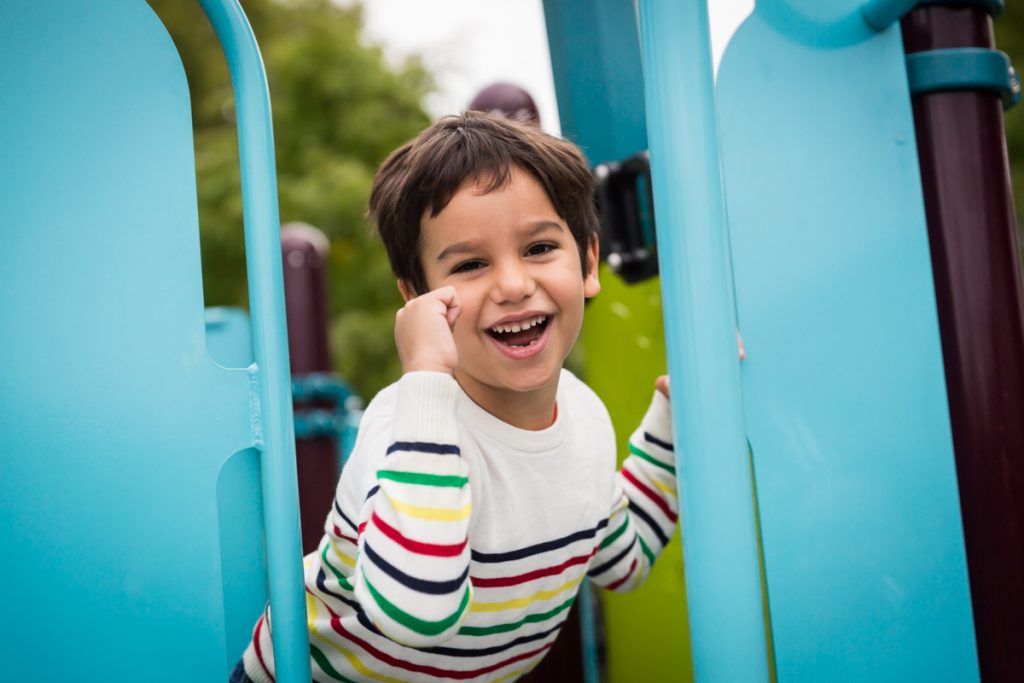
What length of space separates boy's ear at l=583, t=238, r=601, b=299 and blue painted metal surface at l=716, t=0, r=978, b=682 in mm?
278

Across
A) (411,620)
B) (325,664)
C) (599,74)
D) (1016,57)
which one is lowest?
(325,664)

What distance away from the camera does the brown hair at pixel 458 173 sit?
1111 millimetres

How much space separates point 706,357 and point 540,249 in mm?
305

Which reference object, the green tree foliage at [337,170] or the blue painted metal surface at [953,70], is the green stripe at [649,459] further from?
the green tree foliage at [337,170]

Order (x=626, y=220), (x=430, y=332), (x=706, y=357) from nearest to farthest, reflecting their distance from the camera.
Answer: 1. (x=706, y=357)
2. (x=430, y=332)
3. (x=626, y=220)

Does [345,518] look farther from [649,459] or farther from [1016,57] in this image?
[1016,57]

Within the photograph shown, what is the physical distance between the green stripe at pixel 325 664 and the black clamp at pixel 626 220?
77cm

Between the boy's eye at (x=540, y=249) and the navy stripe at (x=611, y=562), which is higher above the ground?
the boy's eye at (x=540, y=249)

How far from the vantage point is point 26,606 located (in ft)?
2.90

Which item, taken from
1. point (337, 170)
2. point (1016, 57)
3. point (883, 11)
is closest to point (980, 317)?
point (883, 11)

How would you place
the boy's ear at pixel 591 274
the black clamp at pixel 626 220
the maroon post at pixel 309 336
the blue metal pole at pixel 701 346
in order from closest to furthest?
the blue metal pole at pixel 701 346
the boy's ear at pixel 591 274
the black clamp at pixel 626 220
the maroon post at pixel 309 336

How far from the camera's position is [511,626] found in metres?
1.16

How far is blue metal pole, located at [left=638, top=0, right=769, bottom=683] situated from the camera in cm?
87

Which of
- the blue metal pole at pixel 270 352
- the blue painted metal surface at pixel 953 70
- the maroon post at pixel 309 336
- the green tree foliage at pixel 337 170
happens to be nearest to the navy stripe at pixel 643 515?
the blue metal pole at pixel 270 352
